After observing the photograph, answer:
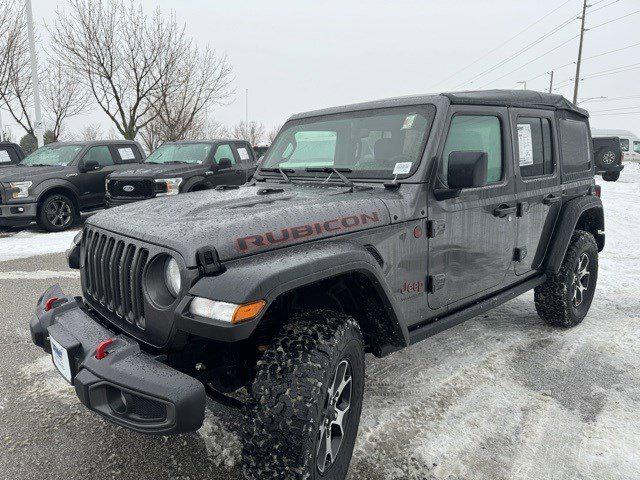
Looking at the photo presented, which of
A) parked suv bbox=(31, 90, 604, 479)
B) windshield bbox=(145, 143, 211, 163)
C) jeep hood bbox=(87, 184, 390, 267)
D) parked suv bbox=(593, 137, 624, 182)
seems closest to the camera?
parked suv bbox=(31, 90, 604, 479)

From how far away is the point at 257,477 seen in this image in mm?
1970

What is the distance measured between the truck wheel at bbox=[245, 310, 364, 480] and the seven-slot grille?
2.03 ft

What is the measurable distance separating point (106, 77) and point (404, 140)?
20302 mm

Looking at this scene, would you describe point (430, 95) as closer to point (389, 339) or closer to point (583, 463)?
point (389, 339)

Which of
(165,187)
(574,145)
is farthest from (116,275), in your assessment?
(165,187)

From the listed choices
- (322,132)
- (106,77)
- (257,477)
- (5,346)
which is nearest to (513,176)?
(322,132)

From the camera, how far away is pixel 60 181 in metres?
9.33

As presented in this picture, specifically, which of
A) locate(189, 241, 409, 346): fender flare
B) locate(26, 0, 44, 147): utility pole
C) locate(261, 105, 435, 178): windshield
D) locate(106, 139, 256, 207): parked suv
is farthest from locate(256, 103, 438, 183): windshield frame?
locate(26, 0, 44, 147): utility pole

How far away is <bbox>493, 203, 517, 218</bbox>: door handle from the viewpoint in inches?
130

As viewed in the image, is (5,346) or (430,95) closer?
(430,95)

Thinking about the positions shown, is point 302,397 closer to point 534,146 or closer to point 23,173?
point 534,146

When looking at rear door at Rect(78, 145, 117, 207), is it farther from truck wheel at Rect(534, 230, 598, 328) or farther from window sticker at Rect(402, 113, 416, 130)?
truck wheel at Rect(534, 230, 598, 328)

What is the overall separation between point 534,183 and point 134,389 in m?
3.13

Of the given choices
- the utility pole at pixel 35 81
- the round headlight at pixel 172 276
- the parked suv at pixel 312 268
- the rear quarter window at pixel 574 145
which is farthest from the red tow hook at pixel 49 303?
the utility pole at pixel 35 81
